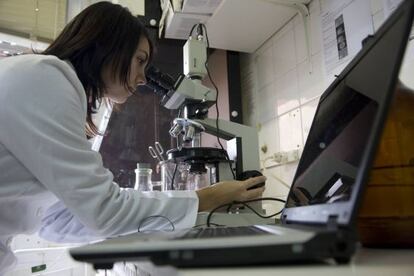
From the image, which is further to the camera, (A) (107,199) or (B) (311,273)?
(A) (107,199)

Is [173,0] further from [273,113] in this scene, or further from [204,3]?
[273,113]

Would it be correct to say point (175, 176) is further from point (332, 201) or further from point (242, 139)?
point (332, 201)

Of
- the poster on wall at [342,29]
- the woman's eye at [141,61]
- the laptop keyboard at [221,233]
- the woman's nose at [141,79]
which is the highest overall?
the poster on wall at [342,29]

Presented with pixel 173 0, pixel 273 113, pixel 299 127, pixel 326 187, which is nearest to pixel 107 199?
pixel 326 187

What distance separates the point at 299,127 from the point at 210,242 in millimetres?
1274

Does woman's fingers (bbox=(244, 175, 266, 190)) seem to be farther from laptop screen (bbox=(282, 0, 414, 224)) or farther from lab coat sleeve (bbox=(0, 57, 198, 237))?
lab coat sleeve (bbox=(0, 57, 198, 237))

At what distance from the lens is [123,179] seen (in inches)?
81.1

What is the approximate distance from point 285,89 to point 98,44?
0.97 meters

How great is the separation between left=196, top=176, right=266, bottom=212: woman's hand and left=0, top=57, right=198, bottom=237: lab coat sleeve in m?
0.15

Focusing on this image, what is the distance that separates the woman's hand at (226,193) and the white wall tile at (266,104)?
819 mm

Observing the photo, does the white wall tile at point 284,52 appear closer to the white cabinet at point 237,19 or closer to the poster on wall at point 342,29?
the white cabinet at point 237,19

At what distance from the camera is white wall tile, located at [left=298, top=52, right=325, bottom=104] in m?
1.39

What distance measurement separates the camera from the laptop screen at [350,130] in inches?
13.4

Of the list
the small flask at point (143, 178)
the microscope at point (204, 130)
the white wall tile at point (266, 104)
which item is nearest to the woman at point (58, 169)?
the microscope at point (204, 130)
